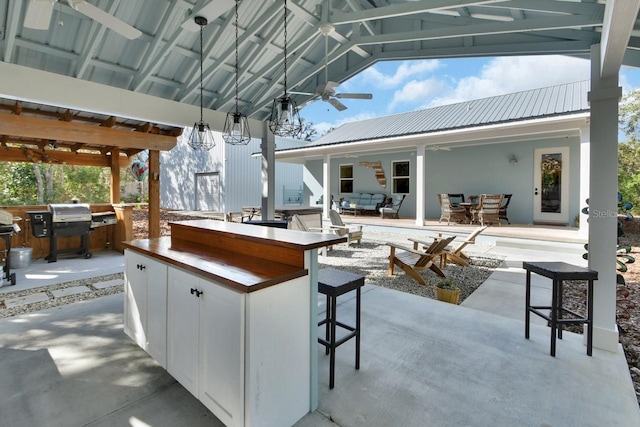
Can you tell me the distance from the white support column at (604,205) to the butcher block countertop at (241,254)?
89.4 inches

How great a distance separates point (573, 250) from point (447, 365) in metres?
5.89

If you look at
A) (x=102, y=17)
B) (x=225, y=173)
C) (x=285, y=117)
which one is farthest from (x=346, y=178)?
(x=102, y=17)

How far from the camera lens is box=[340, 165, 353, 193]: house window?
1313 centimetres

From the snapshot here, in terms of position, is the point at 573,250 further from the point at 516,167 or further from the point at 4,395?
the point at 4,395

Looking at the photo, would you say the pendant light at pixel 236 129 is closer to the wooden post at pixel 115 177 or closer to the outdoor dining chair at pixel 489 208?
the wooden post at pixel 115 177

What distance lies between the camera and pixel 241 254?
2318 millimetres

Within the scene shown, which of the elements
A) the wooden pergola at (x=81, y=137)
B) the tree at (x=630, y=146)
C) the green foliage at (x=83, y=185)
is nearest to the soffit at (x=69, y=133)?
the wooden pergola at (x=81, y=137)

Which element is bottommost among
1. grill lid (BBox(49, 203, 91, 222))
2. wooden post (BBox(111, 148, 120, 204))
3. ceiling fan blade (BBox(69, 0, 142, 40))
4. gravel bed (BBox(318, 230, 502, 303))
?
gravel bed (BBox(318, 230, 502, 303))

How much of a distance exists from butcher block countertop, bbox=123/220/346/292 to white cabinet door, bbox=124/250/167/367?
4.3 inches

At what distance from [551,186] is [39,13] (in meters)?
10.8

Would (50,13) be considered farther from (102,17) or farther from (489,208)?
(489,208)

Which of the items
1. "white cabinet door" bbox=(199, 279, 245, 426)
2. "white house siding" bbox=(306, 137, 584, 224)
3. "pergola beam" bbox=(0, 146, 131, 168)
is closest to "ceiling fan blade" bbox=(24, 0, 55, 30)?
"white cabinet door" bbox=(199, 279, 245, 426)

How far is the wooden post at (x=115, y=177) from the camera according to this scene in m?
7.34

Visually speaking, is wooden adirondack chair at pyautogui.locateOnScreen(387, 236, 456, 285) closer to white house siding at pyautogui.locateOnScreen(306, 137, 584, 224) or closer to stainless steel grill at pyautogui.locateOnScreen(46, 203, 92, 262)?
white house siding at pyautogui.locateOnScreen(306, 137, 584, 224)
